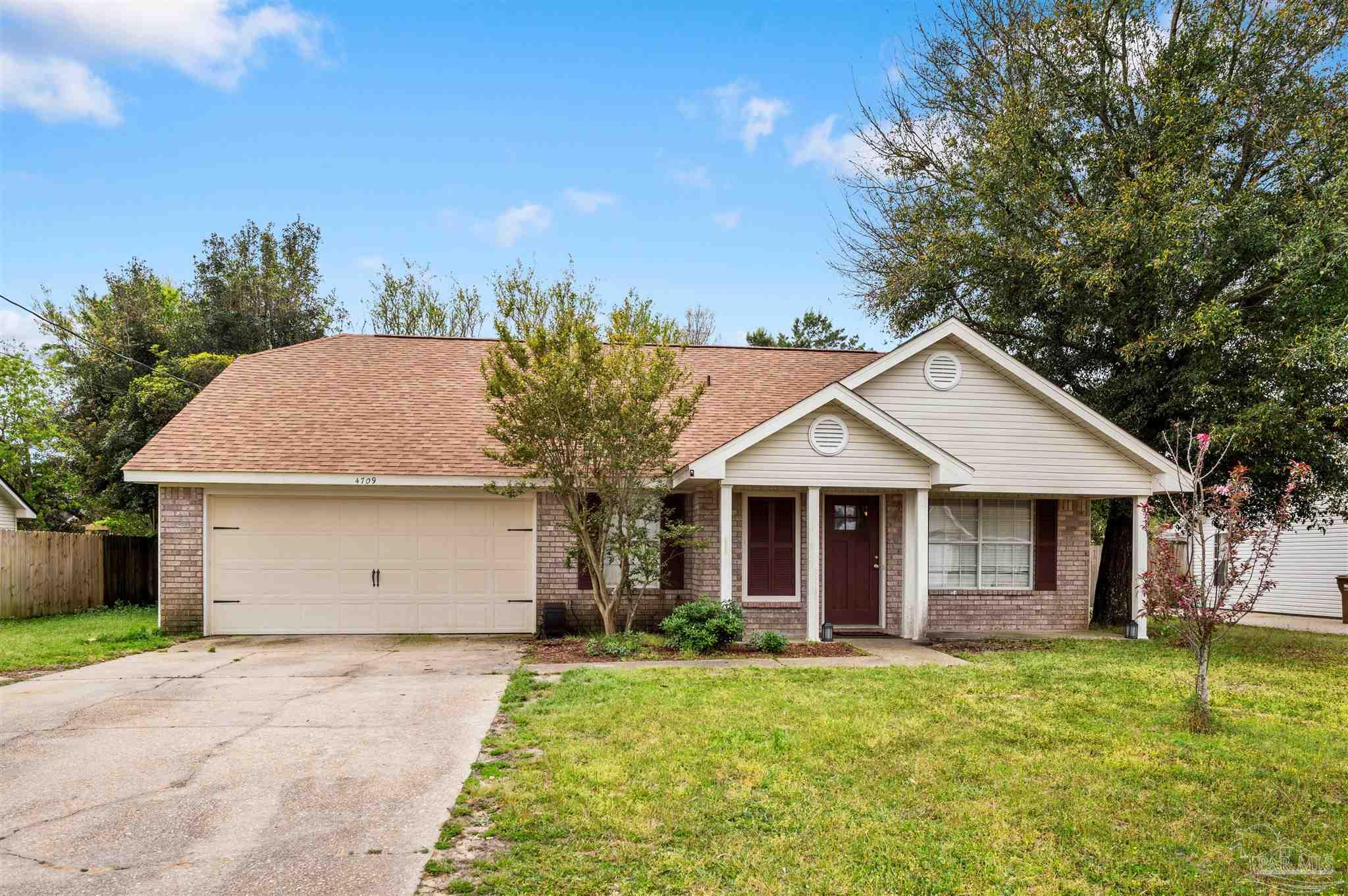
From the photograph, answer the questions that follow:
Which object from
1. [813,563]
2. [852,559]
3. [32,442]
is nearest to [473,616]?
[813,563]

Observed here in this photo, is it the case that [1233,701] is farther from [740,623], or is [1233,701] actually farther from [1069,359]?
[1069,359]

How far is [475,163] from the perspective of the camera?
20.8 metres

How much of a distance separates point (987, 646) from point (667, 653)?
463cm

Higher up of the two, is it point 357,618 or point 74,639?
point 357,618

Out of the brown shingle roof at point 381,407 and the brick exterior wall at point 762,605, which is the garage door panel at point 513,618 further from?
the brick exterior wall at point 762,605

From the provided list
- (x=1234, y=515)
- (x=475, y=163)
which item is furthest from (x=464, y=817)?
(x=475, y=163)

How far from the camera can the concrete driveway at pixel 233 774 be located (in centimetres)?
402

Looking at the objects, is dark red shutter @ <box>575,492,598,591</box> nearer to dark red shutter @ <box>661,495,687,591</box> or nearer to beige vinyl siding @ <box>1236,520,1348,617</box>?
dark red shutter @ <box>661,495,687,591</box>

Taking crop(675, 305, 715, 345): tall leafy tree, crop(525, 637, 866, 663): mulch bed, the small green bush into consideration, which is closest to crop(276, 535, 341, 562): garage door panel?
crop(525, 637, 866, 663): mulch bed

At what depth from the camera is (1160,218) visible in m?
12.9

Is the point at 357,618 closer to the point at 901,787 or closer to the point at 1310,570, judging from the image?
the point at 901,787

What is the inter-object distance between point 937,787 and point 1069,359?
12.8 metres

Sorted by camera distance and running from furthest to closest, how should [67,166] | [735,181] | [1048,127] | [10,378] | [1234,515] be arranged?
[10,378] < [735,181] < [67,166] < [1048,127] < [1234,515]

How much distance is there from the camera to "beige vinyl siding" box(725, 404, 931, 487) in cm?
1173
